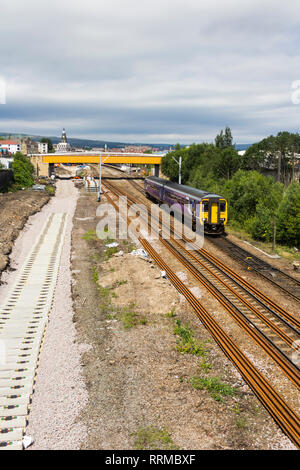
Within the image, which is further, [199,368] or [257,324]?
[257,324]

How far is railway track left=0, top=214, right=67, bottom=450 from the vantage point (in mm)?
10081

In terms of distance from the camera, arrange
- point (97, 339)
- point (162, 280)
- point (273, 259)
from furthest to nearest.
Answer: point (273, 259) < point (162, 280) < point (97, 339)

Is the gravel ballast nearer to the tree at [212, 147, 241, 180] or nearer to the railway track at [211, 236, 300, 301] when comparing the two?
the railway track at [211, 236, 300, 301]

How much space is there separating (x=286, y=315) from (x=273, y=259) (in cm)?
1062

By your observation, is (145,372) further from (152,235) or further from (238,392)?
(152,235)

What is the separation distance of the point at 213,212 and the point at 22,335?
67.1 ft

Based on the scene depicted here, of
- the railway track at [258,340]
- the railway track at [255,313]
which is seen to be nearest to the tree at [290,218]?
the railway track at [255,313]

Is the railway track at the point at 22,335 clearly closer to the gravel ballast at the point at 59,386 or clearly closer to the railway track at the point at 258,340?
the gravel ballast at the point at 59,386

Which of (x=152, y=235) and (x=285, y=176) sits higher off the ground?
(x=285, y=176)

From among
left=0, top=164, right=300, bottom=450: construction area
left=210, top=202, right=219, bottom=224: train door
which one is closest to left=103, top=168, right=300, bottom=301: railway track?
left=0, top=164, right=300, bottom=450: construction area

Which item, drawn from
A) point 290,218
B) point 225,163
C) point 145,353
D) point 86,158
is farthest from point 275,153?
point 145,353

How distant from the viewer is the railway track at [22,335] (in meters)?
10.1
